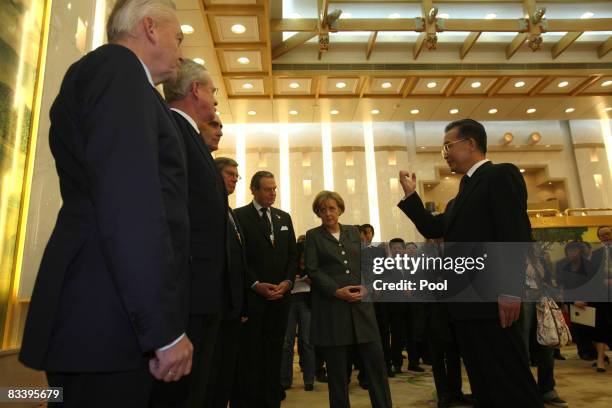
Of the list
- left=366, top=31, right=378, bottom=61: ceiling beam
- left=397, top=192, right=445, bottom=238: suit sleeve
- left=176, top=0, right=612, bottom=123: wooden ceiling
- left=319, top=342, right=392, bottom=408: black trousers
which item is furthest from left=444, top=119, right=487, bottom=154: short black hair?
left=366, top=31, right=378, bottom=61: ceiling beam

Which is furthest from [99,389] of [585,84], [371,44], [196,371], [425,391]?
[585,84]

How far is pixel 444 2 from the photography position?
695 cm

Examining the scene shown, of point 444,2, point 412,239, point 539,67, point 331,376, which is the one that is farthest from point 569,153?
point 331,376

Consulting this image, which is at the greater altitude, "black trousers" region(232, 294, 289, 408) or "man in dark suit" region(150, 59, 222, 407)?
"man in dark suit" region(150, 59, 222, 407)

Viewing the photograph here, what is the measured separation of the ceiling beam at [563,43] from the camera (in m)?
7.09

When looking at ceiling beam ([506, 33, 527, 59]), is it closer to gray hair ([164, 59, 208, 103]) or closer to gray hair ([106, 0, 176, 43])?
gray hair ([164, 59, 208, 103])

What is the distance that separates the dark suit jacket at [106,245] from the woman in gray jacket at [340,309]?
1.90 m

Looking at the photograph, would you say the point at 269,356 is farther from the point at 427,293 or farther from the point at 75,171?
the point at 75,171

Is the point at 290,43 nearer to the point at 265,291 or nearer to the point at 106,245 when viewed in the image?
the point at 265,291

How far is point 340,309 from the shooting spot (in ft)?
8.65

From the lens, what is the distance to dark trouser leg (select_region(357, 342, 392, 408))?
2.46 metres

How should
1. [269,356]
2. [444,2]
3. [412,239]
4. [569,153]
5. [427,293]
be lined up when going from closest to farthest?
[269,356] < [427,293] < [444,2] < [412,239] < [569,153]

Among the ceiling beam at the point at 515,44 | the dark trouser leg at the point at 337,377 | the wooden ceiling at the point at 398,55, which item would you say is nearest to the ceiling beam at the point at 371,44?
the wooden ceiling at the point at 398,55

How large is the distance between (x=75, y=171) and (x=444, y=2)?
24.9 ft
